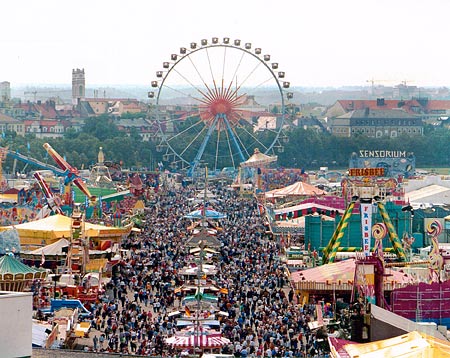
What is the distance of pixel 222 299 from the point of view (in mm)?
37812

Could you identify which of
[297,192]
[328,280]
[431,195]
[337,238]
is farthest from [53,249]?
[297,192]

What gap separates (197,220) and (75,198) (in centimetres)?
579

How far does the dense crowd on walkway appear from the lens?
32.4m

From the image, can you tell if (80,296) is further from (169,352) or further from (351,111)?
(351,111)

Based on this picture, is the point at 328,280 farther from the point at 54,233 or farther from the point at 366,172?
the point at 54,233

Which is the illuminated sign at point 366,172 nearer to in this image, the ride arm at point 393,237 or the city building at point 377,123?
the ride arm at point 393,237

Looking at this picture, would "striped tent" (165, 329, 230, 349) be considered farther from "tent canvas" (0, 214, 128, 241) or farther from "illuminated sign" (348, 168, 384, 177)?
"tent canvas" (0, 214, 128, 241)

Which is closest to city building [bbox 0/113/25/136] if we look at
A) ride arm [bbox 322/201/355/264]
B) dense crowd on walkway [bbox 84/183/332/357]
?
dense crowd on walkway [bbox 84/183/332/357]

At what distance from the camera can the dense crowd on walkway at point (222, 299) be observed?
3238 cm

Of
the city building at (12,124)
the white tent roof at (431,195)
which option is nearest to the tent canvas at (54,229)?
the white tent roof at (431,195)

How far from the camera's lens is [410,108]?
583 feet

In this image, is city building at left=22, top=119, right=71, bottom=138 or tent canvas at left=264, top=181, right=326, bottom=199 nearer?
tent canvas at left=264, top=181, right=326, bottom=199

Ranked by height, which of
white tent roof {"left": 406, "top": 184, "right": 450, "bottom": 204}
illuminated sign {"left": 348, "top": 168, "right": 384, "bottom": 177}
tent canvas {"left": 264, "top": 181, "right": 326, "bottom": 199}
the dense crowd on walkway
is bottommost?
the dense crowd on walkway

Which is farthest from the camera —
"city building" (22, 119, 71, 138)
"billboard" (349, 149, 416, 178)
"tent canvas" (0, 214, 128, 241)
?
"city building" (22, 119, 71, 138)
